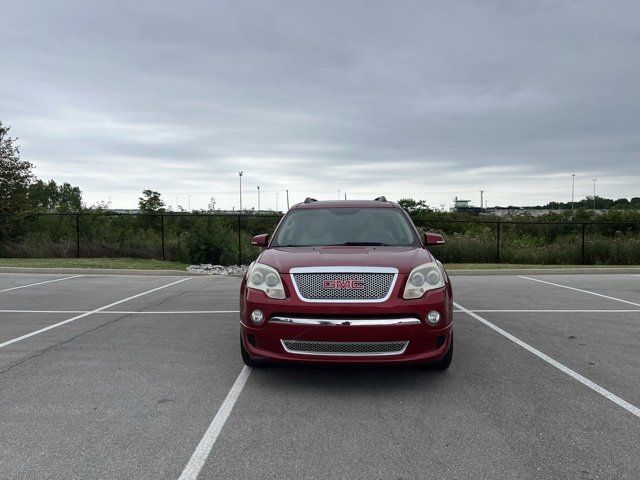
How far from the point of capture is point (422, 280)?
14.9 ft

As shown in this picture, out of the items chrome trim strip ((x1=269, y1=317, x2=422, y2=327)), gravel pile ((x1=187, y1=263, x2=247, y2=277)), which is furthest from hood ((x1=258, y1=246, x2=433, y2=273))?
gravel pile ((x1=187, y1=263, x2=247, y2=277))

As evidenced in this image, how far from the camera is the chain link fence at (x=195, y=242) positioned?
61.9 feet

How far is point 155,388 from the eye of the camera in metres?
4.61

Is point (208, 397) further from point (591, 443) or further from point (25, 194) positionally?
point (25, 194)

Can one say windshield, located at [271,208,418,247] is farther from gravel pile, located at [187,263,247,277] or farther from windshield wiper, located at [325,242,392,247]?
gravel pile, located at [187,263,247,277]

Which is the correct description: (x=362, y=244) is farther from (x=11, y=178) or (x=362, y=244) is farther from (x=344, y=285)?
(x=11, y=178)

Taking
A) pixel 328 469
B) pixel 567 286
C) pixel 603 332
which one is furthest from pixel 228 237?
pixel 328 469

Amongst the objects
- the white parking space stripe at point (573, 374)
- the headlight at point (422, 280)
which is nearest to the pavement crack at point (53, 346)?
the headlight at point (422, 280)

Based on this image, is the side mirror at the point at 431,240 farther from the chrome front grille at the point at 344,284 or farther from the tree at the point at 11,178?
the tree at the point at 11,178

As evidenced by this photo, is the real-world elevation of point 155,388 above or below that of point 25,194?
below

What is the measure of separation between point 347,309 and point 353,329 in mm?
173

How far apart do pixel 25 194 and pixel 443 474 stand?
77.4 ft

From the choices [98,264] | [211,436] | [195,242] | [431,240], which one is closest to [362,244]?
[431,240]

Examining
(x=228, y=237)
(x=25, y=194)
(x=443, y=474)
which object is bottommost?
(x=443, y=474)
